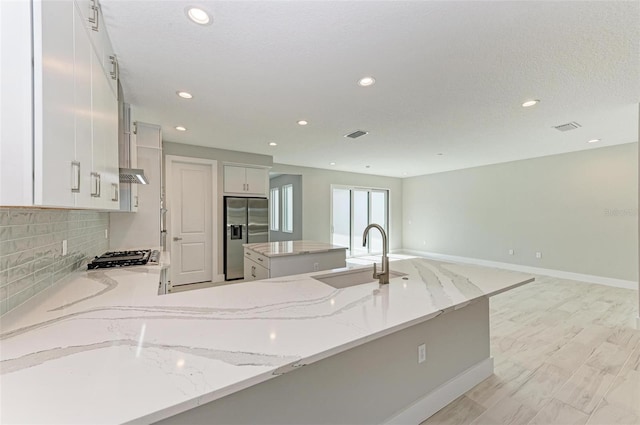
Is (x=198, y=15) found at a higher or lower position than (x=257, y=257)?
higher

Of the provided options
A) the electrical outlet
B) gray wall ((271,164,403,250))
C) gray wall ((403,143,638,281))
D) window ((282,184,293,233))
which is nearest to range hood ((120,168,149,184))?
the electrical outlet

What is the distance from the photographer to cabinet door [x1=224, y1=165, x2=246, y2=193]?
484 centimetres

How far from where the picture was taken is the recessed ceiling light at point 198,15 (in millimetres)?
1535

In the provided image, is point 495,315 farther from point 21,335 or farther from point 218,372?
point 21,335

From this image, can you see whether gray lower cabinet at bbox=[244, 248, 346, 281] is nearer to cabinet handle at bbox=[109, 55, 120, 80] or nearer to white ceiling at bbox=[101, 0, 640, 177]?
white ceiling at bbox=[101, 0, 640, 177]

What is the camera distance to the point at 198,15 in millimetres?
1573

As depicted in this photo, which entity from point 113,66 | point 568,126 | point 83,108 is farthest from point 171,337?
point 568,126

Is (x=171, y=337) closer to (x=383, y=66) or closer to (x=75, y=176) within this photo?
(x=75, y=176)

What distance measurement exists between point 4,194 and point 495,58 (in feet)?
9.18

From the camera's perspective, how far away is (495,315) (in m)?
3.31

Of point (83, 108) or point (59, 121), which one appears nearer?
point (59, 121)

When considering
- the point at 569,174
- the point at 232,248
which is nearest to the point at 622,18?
the point at 569,174

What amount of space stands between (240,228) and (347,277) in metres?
3.35

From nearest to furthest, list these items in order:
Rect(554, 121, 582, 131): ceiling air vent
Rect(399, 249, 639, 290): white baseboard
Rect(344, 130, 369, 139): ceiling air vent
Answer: Rect(554, 121, 582, 131): ceiling air vent → Rect(344, 130, 369, 139): ceiling air vent → Rect(399, 249, 639, 290): white baseboard
